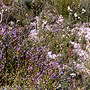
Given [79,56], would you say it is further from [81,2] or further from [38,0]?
[38,0]

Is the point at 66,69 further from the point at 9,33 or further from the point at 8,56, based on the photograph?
the point at 9,33

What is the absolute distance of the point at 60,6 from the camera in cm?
475

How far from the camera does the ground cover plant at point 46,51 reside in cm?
283

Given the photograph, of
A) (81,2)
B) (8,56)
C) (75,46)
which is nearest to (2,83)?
(8,56)

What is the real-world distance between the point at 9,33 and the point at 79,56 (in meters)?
1.77

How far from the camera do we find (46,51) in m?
3.46

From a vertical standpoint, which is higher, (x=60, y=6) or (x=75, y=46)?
(x=60, y=6)

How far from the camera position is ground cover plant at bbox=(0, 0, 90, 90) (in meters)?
2.83

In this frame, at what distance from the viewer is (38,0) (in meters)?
5.18

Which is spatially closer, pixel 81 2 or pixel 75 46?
pixel 75 46

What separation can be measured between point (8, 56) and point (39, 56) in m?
0.70

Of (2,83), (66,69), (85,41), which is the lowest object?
(2,83)

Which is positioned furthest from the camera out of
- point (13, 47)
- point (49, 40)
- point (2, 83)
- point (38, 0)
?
point (38, 0)

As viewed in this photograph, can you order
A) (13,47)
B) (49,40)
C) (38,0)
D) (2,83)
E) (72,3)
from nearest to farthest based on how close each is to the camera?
(2,83), (13,47), (49,40), (72,3), (38,0)
